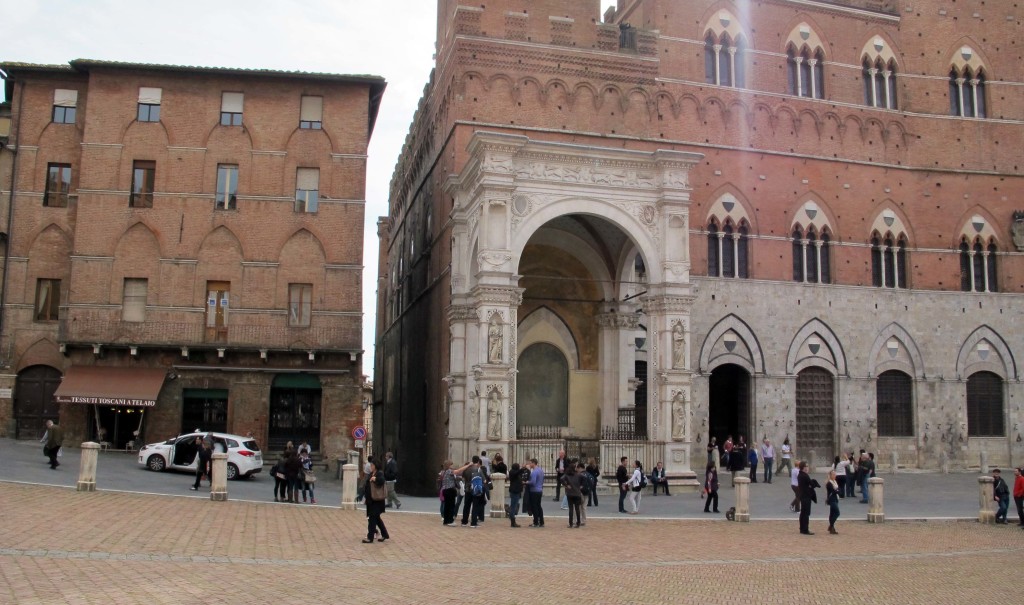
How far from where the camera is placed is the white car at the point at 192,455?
27.0 metres

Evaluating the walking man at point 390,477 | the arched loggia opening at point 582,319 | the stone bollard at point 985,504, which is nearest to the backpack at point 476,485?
the walking man at point 390,477

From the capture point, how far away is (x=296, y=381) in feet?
106

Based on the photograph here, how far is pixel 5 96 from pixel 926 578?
115 ft

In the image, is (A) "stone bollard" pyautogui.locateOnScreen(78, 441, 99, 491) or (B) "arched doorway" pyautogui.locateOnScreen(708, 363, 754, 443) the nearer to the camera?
(A) "stone bollard" pyautogui.locateOnScreen(78, 441, 99, 491)

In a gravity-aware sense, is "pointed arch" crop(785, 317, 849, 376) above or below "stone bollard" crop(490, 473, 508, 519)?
above

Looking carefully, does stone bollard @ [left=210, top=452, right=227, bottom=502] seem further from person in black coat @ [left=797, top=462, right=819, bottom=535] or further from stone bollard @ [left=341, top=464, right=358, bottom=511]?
person in black coat @ [left=797, top=462, right=819, bottom=535]

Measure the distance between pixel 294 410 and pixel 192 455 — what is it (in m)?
5.24

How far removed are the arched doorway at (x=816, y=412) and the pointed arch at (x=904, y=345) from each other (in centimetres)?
224

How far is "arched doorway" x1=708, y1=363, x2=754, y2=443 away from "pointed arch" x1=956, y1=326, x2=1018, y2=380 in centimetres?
915

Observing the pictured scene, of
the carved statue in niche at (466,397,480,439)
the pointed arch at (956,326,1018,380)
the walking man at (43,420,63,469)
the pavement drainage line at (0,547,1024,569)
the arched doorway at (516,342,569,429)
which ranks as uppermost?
the pointed arch at (956,326,1018,380)

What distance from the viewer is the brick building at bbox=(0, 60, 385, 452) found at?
31703mm

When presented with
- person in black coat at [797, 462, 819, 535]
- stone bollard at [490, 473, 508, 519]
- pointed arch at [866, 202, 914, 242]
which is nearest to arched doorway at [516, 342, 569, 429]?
stone bollard at [490, 473, 508, 519]

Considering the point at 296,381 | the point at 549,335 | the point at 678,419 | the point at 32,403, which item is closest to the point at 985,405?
the point at 678,419

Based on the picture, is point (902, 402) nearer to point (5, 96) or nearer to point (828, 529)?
point (828, 529)
